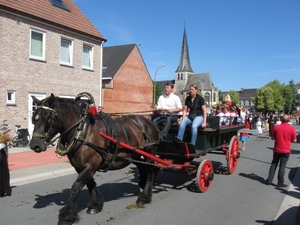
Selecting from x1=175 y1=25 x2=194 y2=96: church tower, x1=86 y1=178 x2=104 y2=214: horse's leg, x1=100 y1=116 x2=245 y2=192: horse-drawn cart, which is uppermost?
x1=175 y1=25 x2=194 y2=96: church tower

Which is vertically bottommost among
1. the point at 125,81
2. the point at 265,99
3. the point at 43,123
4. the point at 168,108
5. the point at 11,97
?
the point at 43,123

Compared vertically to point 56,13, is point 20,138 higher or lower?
lower

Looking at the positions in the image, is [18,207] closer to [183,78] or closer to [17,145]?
[17,145]

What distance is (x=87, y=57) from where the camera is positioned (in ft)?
62.4

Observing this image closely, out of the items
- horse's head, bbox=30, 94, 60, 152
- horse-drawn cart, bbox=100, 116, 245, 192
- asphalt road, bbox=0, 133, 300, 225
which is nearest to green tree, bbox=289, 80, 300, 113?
asphalt road, bbox=0, 133, 300, 225

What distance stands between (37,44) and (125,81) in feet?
57.9

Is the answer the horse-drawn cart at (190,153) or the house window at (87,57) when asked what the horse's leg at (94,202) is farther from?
the house window at (87,57)

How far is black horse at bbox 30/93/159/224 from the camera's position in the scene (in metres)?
4.61

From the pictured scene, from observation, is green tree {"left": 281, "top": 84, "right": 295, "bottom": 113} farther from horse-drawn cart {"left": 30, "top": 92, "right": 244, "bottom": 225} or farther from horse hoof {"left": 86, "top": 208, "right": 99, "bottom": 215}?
horse hoof {"left": 86, "top": 208, "right": 99, "bottom": 215}

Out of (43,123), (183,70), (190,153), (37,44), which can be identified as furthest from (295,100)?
(43,123)

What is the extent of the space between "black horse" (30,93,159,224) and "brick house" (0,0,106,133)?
34.4 feet

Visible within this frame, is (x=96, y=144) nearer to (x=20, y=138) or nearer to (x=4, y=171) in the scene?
(x=4, y=171)

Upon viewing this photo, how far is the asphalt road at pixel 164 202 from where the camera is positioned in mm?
5172

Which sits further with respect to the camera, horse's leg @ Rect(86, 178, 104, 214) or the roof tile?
the roof tile
